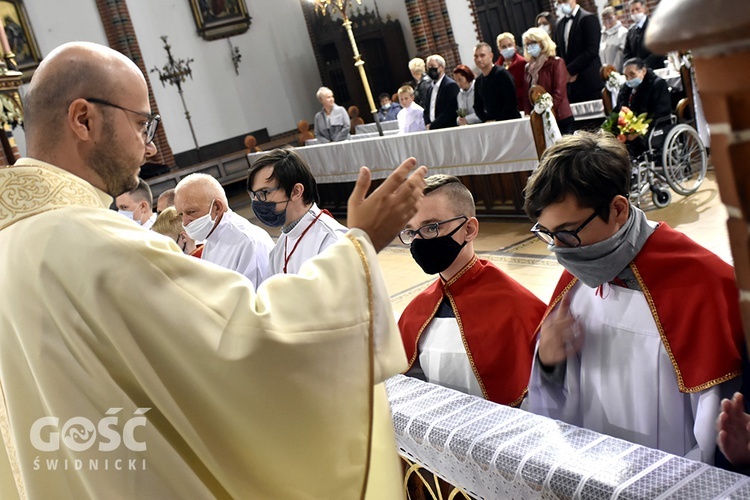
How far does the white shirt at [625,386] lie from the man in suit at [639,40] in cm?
739

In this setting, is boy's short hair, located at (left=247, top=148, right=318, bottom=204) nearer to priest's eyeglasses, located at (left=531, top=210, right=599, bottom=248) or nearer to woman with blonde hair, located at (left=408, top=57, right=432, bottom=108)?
priest's eyeglasses, located at (left=531, top=210, right=599, bottom=248)

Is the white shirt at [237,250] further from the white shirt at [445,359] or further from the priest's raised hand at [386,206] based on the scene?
the priest's raised hand at [386,206]

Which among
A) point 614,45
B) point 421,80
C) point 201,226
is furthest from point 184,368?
point 614,45

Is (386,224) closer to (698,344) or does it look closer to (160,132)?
(698,344)

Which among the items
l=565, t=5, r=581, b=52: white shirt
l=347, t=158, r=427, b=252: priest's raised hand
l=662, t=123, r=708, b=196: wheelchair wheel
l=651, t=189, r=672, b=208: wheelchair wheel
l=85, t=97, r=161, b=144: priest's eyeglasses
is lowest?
l=651, t=189, r=672, b=208: wheelchair wheel

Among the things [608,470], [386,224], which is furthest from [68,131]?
[608,470]

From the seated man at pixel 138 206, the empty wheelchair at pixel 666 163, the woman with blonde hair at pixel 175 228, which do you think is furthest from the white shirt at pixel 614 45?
the woman with blonde hair at pixel 175 228

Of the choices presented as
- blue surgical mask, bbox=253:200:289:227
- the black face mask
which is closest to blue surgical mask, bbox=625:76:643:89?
blue surgical mask, bbox=253:200:289:227

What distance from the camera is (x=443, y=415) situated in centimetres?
189

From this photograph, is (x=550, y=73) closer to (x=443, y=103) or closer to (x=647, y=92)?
(x=647, y=92)

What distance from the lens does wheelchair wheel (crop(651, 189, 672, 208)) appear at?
698 cm

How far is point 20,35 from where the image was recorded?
1533 centimetres

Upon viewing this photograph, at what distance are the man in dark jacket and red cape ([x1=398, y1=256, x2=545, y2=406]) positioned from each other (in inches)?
→ 219

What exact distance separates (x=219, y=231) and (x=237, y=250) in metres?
0.16
